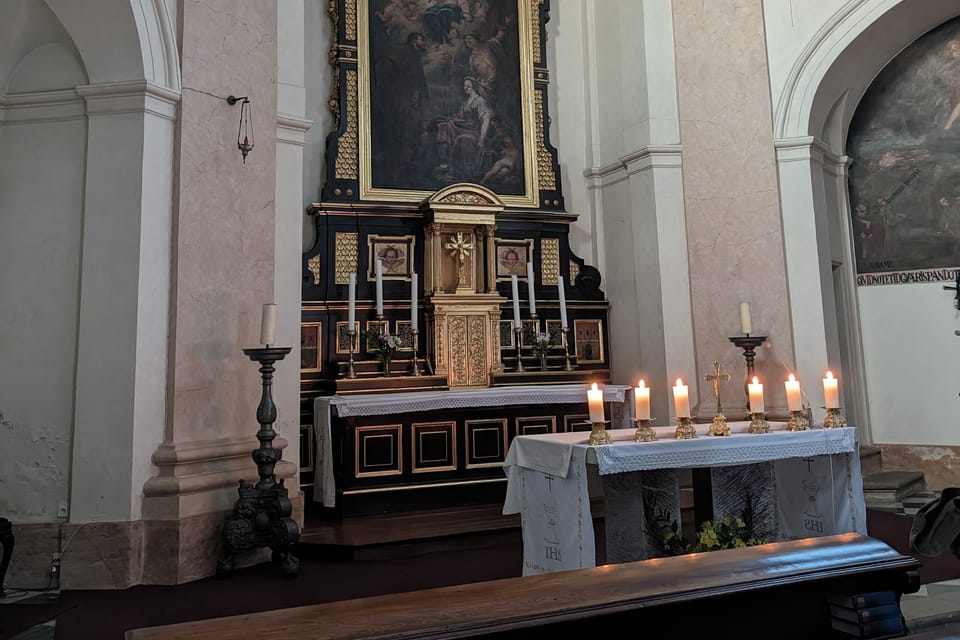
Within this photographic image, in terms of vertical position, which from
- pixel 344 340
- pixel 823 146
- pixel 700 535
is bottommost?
pixel 700 535

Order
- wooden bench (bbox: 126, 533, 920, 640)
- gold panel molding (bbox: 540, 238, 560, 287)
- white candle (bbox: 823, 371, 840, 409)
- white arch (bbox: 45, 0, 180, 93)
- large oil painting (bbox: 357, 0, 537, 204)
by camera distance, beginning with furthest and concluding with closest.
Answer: gold panel molding (bbox: 540, 238, 560, 287) → large oil painting (bbox: 357, 0, 537, 204) → white arch (bbox: 45, 0, 180, 93) → white candle (bbox: 823, 371, 840, 409) → wooden bench (bbox: 126, 533, 920, 640)

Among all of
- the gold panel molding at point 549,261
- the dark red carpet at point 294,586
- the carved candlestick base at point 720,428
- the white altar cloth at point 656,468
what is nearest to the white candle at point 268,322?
the dark red carpet at point 294,586

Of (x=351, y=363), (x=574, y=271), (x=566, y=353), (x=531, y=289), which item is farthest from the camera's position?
(x=574, y=271)

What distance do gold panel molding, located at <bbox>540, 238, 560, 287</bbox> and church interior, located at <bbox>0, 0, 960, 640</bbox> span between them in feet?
0.16

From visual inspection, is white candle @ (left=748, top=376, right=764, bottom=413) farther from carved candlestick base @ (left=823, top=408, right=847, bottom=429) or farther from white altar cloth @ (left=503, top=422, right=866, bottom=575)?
carved candlestick base @ (left=823, top=408, right=847, bottom=429)

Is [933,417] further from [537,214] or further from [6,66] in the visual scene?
[6,66]

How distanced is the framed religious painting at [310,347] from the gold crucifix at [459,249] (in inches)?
64.6

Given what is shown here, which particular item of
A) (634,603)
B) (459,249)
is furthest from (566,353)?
(634,603)

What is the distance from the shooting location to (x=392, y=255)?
26.6 feet

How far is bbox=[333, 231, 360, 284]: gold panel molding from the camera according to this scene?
7809 mm

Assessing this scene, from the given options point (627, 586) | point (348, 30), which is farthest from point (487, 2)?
point (627, 586)

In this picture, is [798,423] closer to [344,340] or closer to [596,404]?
[596,404]

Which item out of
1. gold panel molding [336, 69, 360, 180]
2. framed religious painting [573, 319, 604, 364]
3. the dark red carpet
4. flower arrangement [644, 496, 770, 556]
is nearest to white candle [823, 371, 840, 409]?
flower arrangement [644, 496, 770, 556]

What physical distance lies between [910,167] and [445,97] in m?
5.38
